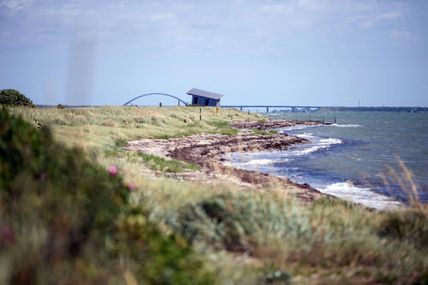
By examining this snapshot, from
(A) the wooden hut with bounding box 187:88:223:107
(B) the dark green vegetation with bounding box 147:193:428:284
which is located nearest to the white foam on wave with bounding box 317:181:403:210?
(B) the dark green vegetation with bounding box 147:193:428:284

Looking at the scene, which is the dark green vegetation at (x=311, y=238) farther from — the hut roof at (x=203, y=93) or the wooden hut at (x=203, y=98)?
the hut roof at (x=203, y=93)

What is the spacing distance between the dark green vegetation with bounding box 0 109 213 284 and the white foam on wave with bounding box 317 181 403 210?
8.46 m

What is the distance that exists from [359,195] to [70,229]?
1242cm

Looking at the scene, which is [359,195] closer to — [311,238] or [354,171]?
[354,171]

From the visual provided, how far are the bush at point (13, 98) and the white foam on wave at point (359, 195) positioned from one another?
39.5 meters

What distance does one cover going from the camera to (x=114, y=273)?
3.93 meters

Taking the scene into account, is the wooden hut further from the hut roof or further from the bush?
the bush

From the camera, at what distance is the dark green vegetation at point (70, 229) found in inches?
147

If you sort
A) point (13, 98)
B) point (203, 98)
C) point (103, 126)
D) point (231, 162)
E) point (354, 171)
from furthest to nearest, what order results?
point (203, 98)
point (13, 98)
point (103, 126)
point (231, 162)
point (354, 171)

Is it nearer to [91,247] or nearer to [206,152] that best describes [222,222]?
[91,247]

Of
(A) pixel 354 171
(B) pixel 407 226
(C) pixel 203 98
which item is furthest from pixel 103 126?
(C) pixel 203 98

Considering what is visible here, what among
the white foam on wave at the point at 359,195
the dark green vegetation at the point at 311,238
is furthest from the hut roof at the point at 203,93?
the dark green vegetation at the point at 311,238

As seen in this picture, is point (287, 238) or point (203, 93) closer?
point (287, 238)

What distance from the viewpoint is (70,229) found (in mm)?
4562
